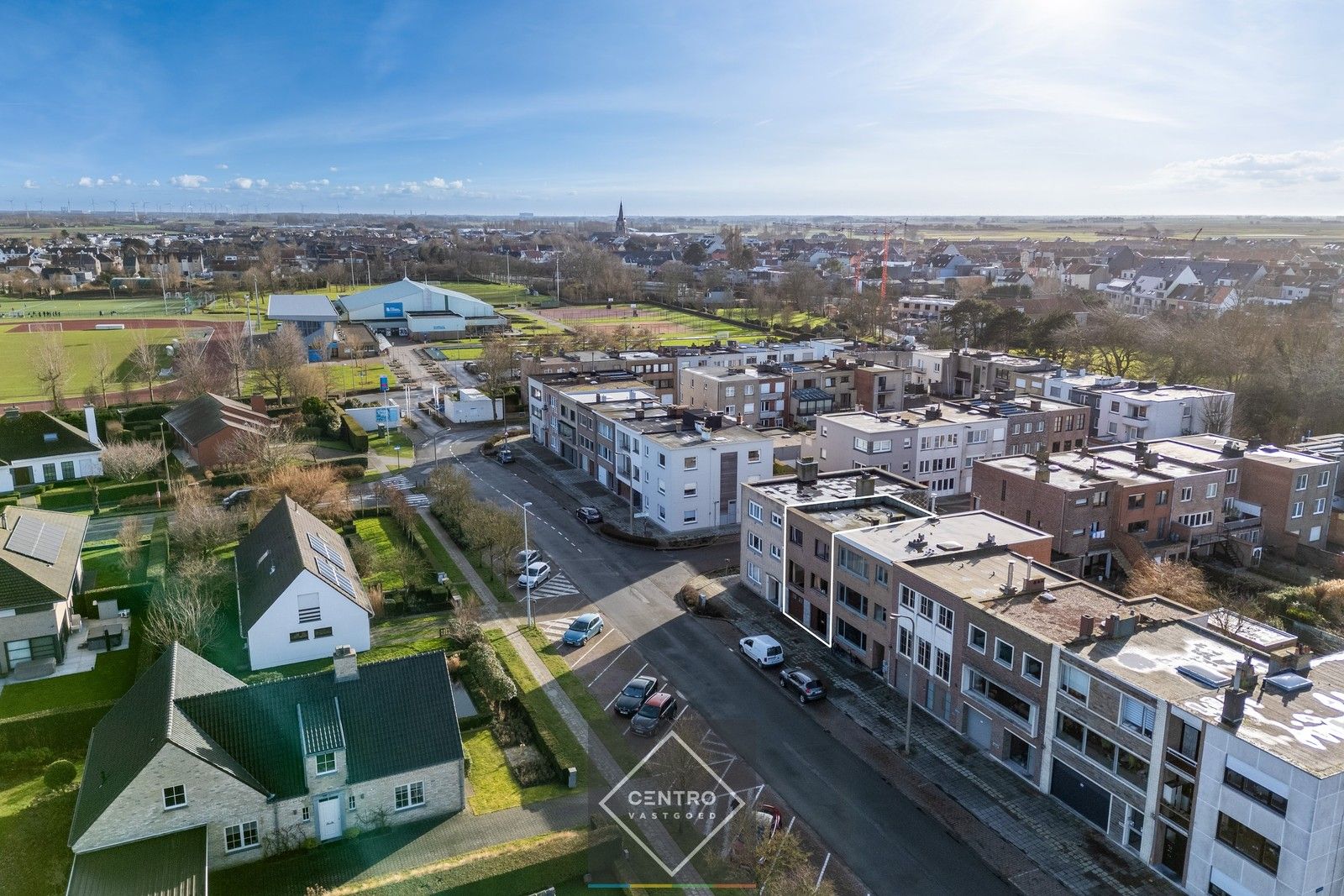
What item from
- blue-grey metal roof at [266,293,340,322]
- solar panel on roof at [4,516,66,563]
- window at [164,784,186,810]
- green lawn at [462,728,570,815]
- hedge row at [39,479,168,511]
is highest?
blue-grey metal roof at [266,293,340,322]

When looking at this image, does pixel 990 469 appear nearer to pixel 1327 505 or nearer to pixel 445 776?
pixel 1327 505

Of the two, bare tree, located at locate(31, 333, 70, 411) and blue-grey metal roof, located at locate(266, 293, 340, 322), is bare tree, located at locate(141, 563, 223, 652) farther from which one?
blue-grey metal roof, located at locate(266, 293, 340, 322)

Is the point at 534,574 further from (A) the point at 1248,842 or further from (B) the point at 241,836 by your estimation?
(A) the point at 1248,842

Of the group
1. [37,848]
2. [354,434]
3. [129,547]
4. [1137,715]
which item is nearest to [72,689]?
[37,848]

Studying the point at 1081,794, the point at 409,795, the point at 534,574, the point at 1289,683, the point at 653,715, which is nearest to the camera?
the point at 1289,683

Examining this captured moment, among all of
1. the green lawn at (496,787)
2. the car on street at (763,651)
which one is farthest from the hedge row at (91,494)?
the car on street at (763,651)

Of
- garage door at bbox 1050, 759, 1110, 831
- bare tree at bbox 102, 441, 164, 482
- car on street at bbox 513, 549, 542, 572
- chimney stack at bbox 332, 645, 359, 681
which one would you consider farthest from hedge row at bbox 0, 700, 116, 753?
bare tree at bbox 102, 441, 164, 482
